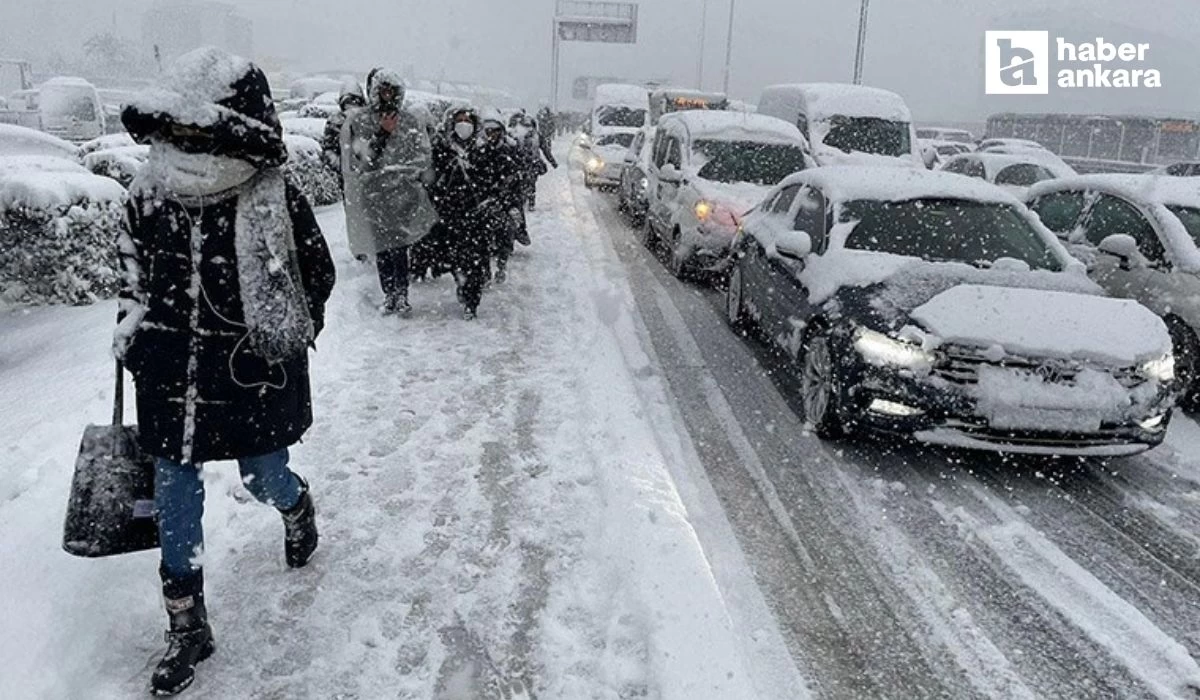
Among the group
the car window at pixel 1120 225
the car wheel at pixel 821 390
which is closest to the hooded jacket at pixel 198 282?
the car wheel at pixel 821 390

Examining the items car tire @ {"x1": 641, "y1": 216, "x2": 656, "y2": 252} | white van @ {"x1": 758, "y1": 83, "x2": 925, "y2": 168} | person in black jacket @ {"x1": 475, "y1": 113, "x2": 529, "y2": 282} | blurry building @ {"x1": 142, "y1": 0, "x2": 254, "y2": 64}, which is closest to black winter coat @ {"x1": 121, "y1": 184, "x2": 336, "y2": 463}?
person in black jacket @ {"x1": 475, "y1": 113, "x2": 529, "y2": 282}

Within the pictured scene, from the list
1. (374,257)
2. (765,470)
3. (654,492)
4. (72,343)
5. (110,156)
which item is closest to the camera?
(654,492)

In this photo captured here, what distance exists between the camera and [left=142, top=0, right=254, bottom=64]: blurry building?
14138 cm

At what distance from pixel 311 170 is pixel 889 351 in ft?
33.1

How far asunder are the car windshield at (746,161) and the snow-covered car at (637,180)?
207 centimetres

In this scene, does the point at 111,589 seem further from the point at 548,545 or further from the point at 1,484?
the point at 548,545

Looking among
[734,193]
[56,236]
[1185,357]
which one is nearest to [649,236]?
[734,193]

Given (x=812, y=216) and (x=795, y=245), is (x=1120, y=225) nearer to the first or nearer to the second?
(x=812, y=216)

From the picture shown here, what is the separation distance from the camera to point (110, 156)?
30.1ft

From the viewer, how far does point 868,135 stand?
14.5 meters

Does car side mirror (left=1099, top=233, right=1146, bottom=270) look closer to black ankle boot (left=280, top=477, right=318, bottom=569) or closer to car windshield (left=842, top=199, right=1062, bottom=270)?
car windshield (left=842, top=199, right=1062, bottom=270)

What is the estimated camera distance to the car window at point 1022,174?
53.3 feet

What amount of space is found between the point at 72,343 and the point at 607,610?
4.74 meters

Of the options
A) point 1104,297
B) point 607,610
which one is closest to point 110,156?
point 607,610
